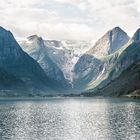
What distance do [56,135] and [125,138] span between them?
22132 millimetres

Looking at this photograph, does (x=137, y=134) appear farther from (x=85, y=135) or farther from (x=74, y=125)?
(x=74, y=125)

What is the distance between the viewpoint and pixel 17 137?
126500 mm

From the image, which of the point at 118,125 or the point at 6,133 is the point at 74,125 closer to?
the point at 118,125

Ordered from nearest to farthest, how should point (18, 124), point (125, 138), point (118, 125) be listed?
point (125, 138) < point (118, 125) < point (18, 124)

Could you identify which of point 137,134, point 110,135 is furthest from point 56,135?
point 137,134

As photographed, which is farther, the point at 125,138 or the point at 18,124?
the point at 18,124

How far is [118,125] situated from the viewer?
15450 cm

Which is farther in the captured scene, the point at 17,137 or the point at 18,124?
the point at 18,124

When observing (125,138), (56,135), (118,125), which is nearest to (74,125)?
(118,125)

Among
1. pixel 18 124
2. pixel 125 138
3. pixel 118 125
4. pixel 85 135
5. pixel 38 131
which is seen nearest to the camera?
pixel 125 138

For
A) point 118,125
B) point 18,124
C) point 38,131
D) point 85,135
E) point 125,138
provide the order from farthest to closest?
point 18,124 < point 118,125 < point 38,131 < point 85,135 < point 125,138

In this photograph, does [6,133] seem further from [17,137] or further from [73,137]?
[73,137]

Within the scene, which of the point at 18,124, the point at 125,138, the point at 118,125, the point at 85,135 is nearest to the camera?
the point at 125,138

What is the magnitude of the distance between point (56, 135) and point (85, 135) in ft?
29.6
